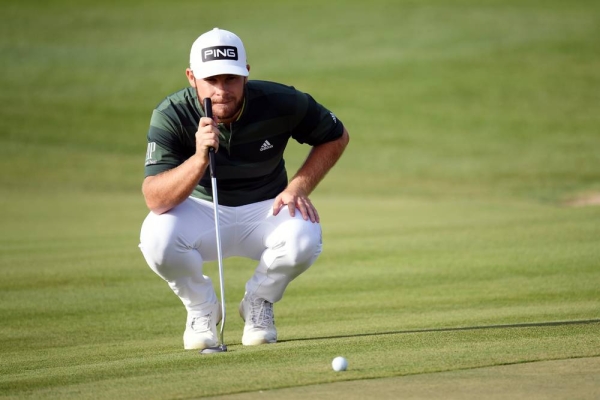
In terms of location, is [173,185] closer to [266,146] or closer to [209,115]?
[209,115]

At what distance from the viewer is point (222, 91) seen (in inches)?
247

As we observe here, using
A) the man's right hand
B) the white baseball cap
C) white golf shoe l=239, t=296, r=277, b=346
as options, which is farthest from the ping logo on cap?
white golf shoe l=239, t=296, r=277, b=346

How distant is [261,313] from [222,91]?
1345 millimetres

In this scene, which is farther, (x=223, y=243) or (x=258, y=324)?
(x=223, y=243)

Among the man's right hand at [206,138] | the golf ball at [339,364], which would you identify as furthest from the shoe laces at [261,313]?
the golf ball at [339,364]

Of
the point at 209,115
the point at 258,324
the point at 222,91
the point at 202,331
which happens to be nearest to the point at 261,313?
the point at 258,324

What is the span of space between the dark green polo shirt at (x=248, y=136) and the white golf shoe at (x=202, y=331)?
0.70 m

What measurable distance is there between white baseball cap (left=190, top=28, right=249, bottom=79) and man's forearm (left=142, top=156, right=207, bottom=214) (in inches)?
20.8

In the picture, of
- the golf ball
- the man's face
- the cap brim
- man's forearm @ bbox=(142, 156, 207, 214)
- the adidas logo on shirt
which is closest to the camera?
the golf ball

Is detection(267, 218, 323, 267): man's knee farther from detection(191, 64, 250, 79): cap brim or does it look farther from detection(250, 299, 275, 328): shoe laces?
detection(191, 64, 250, 79): cap brim

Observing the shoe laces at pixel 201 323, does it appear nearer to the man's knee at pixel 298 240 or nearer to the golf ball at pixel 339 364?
the man's knee at pixel 298 240

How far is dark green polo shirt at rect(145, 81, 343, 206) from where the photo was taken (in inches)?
250

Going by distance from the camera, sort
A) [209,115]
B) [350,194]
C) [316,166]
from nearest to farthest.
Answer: [209,115] < [316,166] < [350,194]

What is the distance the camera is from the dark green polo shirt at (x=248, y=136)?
6.35m
